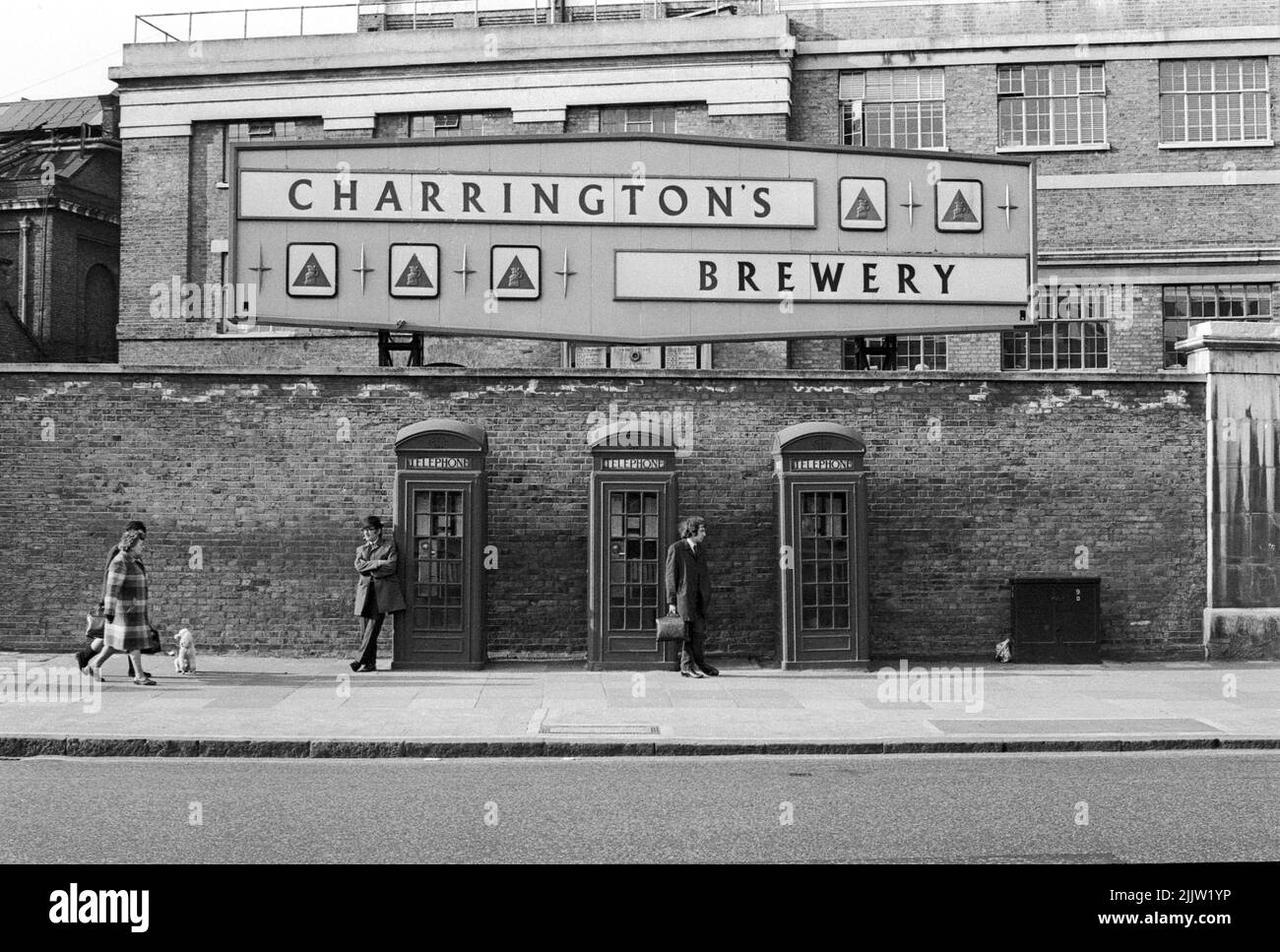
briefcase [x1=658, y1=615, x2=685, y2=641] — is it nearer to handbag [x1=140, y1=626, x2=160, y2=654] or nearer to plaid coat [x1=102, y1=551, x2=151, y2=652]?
handbag [x1=140, y1=626, x2=160, y2=654]

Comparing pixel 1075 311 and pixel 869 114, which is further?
pixel 869 114

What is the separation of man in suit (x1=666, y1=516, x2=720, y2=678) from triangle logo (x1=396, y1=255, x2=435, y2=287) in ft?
16.5

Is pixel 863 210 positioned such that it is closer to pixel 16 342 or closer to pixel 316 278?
pixel 316 278

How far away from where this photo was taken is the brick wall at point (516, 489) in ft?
53.2

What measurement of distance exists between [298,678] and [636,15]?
67.2ft

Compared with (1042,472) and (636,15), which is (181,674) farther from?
(636,15)

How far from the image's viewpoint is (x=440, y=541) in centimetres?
1511

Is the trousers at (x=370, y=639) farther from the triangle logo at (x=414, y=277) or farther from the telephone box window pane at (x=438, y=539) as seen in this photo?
the triangle logo at (x=414, y=277)

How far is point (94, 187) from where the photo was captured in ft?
127

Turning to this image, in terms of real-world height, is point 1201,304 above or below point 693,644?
above

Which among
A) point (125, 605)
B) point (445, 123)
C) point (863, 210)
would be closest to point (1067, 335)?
point (863, 210)

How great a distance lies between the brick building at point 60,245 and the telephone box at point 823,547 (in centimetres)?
2635

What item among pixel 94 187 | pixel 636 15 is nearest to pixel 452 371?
pixel 636 15

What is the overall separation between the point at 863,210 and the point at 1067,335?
9202 mm
